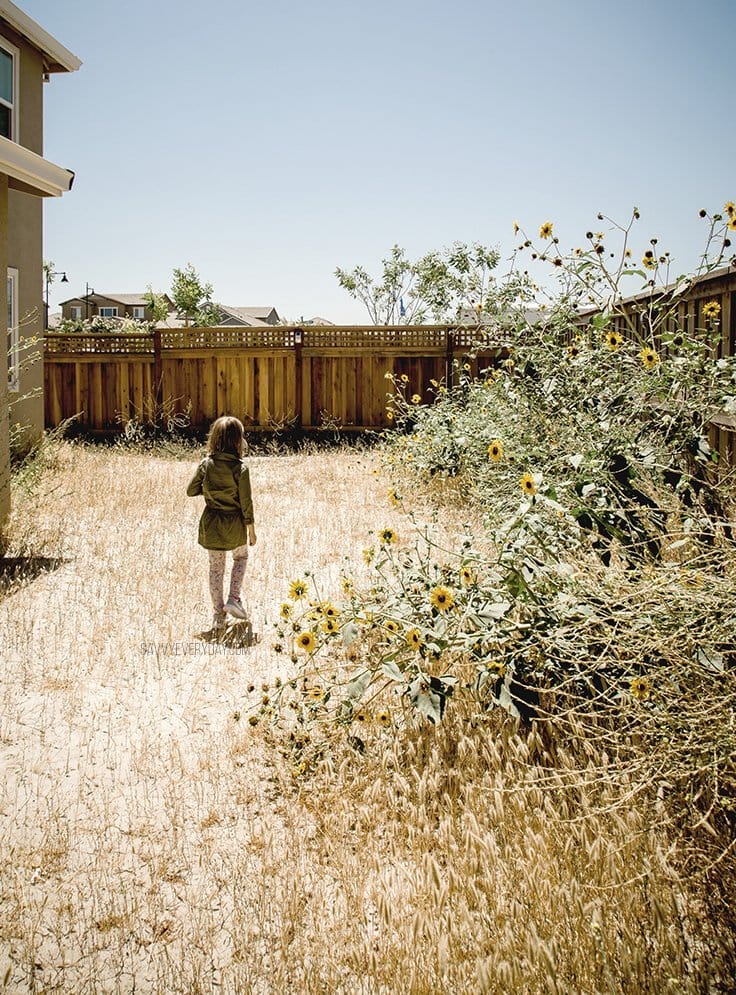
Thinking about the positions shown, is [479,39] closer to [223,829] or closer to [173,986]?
[223,829]

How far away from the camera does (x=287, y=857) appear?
7.88ft

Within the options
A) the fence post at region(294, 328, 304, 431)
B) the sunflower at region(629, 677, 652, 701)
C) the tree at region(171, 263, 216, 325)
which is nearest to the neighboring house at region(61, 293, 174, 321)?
the tree at region(171, 263, 216, 325)

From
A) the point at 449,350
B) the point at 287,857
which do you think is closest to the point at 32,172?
the point at 287,857

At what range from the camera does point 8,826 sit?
8.52ft

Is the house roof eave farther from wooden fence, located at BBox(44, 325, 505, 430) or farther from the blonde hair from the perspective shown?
the blonde hair

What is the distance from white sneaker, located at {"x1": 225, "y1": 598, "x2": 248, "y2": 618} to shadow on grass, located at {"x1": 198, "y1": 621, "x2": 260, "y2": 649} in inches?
3.5

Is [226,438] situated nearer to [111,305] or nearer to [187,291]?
[187,291]

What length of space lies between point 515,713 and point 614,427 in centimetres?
153

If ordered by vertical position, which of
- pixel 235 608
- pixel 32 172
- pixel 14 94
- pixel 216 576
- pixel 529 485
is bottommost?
pixel 235 608

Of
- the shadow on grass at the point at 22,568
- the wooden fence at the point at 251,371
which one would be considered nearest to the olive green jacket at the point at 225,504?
the shadow on grass at the point at 22,568

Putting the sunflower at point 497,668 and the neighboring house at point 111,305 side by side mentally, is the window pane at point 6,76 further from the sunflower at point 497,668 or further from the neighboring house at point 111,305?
the neighboring house at point 111,305

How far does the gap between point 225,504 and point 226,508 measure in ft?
0.09

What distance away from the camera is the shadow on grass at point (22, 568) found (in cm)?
514

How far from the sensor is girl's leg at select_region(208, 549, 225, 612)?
15.5 ft
